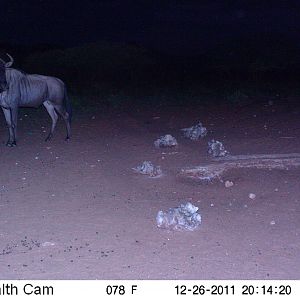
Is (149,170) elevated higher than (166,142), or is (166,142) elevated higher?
(166,142)

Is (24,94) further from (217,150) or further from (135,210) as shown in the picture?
(135,210)

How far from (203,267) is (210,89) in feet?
48.0

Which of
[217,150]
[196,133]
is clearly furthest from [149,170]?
[196,133]

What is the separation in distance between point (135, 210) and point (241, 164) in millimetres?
2528

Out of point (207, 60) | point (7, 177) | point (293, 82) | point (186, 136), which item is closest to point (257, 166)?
point (186, 136)

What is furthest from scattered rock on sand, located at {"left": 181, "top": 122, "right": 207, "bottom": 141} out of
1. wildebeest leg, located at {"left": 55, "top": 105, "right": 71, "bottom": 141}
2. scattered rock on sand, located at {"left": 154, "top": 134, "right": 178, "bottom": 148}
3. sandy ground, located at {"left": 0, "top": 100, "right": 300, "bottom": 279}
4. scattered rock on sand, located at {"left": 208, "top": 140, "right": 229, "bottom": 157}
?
wildebeest leg, located at {"left": 55, "top": 105, "right": 71, "bottom": 141}

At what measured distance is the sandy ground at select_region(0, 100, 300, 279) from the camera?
17.1 feet

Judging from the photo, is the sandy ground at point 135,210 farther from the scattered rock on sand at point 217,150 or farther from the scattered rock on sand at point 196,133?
the scattered rock on sand at point 196,133

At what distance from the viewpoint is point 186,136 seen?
11.5m

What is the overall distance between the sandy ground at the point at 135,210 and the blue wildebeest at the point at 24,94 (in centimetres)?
55

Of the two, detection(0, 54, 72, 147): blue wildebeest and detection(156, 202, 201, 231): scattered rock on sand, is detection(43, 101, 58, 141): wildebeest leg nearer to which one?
detection(0, 54, 72, 147): blue wildebeest

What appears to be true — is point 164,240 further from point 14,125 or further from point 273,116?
point 273,116

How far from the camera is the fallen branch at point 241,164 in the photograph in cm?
844

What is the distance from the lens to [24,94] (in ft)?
36.3
